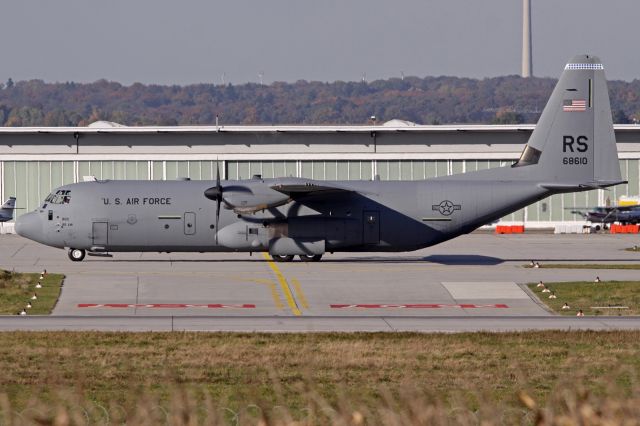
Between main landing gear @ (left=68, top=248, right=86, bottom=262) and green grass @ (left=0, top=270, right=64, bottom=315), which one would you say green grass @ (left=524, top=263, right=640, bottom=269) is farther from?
green grass @ (left=0, top=270, right=64, bottom=315)

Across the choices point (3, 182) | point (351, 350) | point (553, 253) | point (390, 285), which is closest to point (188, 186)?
point (390, 285)

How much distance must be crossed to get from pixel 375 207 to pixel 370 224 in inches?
31.0

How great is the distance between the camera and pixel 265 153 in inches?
3078

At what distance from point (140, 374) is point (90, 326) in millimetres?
6974

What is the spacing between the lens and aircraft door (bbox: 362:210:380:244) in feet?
151

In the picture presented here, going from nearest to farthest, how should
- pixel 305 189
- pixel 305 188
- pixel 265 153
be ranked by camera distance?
pixel 305 188 → pixel 305 189 → pixel 265 153

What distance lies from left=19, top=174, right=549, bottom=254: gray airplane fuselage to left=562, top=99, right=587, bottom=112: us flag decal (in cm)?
384

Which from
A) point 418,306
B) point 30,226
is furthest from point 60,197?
point 418,306

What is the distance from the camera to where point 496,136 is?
79.3 metres

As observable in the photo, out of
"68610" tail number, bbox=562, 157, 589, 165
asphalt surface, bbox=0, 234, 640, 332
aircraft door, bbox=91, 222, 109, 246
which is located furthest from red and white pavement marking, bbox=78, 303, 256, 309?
"68610" tail number, bbox=562, 157, 589, 165

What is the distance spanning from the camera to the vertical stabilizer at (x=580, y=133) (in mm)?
46062

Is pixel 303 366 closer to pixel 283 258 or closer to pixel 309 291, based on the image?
pixel 309 291

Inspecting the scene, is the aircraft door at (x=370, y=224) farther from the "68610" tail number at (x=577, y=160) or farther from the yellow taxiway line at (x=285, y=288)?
the "68610" tail number at (x=577, y=160)

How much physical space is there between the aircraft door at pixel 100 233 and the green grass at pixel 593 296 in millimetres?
19319
